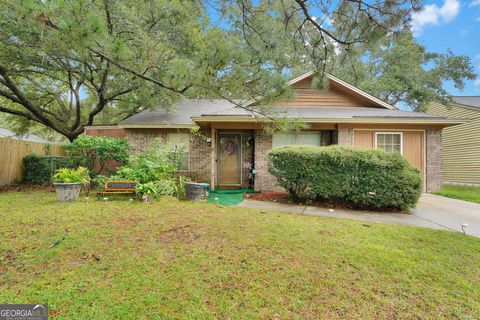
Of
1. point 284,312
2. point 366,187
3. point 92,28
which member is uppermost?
point 92,28

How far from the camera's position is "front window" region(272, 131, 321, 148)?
879 cm

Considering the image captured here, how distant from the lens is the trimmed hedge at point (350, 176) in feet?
18.2

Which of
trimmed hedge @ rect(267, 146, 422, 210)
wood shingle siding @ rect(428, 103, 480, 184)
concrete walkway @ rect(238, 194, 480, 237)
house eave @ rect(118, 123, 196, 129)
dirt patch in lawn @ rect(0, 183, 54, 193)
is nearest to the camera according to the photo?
concrete walkway @ rect(238, 194, 480, 237)

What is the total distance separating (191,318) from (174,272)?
0.76 m

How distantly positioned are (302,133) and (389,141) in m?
3.24

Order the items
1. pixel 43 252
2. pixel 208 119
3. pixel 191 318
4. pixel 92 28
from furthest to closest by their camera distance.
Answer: pixel 208 119, pixel 43 252, pixel 92 28, pixel 191 318

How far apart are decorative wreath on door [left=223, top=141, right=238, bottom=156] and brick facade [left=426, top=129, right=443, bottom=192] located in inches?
287

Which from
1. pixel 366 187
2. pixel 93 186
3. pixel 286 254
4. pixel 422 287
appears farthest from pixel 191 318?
pixel 93 186

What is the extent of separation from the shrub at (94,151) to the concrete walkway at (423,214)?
517 cm

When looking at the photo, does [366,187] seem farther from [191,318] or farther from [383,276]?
[191,318]

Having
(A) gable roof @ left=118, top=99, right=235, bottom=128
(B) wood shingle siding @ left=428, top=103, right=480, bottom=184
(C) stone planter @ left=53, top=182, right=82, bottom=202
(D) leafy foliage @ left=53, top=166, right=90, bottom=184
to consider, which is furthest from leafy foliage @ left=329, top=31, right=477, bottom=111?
(C) stone planter @ left=53, top=182, right=82, bottom=202

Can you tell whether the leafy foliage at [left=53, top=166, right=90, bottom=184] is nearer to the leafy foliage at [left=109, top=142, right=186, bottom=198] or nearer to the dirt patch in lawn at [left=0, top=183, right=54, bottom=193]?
the leafy foliage at [left=109, top=142, right=186, bottom=198]

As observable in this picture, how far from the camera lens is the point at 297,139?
891 cm

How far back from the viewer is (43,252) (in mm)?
3047
